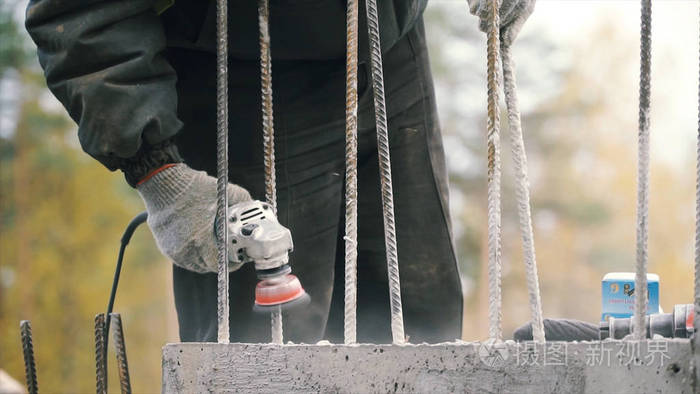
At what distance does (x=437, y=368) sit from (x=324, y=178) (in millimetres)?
782

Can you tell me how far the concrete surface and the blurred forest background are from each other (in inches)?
474

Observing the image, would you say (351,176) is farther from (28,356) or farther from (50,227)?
(50,227)

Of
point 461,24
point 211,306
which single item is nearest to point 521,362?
point 211,306

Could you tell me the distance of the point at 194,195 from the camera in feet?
5.83

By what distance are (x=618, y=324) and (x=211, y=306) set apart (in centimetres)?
87

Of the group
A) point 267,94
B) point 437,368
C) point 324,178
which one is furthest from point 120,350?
point 437,368

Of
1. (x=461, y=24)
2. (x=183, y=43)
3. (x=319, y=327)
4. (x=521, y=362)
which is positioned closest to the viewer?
(x=521, y=362)

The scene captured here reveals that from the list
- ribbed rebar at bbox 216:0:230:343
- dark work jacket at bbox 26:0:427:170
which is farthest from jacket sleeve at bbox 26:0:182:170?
ribbed rebar at bbox 216:0:230:343

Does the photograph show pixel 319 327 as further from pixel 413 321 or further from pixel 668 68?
pixel 668 68

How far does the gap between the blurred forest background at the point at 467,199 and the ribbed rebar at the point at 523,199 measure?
11.8 m

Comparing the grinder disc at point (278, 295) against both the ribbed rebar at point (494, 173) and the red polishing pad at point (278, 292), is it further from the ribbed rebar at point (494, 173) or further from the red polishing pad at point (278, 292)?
the ribbed rebar at point (494, 173)

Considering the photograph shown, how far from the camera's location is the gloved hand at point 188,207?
1.78m

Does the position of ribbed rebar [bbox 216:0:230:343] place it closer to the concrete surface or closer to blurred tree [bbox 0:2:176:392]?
the concrete surface

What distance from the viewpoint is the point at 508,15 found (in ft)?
5.77
